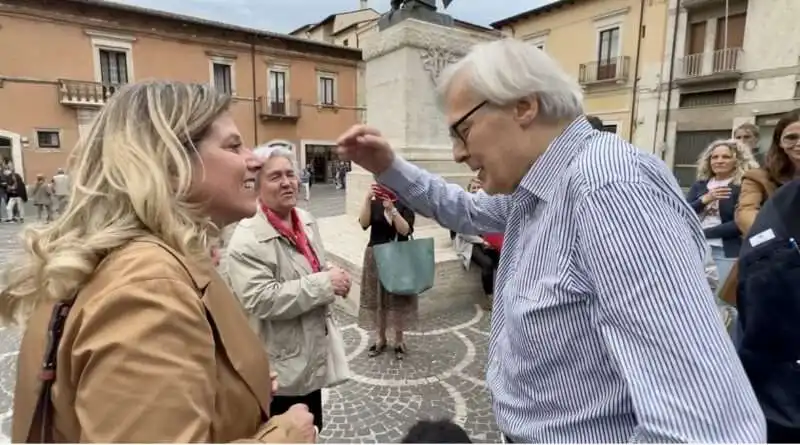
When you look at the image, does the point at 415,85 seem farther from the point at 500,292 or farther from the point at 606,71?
the point at 606,71

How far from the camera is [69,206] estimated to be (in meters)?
0.96

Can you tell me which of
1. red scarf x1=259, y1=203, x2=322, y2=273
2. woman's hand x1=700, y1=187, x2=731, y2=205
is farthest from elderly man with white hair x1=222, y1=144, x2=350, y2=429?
woman's hand x1=700, y1=187, x2=731, y2=205

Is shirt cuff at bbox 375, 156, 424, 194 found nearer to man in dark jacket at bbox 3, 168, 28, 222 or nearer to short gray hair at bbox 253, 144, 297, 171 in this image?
short gray hair at bbox 253, 144, 297, 171

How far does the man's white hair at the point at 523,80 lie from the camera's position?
1041 mm

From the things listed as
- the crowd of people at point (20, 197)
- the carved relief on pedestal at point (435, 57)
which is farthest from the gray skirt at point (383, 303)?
the crowd of people at point (20, 197)

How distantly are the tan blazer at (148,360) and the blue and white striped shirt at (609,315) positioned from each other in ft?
1.93

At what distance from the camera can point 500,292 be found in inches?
50.6

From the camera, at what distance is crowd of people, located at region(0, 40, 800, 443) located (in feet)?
2.42

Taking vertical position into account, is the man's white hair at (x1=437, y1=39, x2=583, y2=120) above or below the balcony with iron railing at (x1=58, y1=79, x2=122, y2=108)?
below

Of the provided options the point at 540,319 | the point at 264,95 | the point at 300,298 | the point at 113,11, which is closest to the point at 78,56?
the point at 113,11

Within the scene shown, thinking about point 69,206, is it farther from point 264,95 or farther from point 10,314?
point 264,95

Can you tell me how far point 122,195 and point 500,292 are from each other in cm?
97

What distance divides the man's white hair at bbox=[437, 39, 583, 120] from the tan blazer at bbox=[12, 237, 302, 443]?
768mm

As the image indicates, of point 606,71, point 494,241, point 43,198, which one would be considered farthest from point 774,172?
point 606,71
